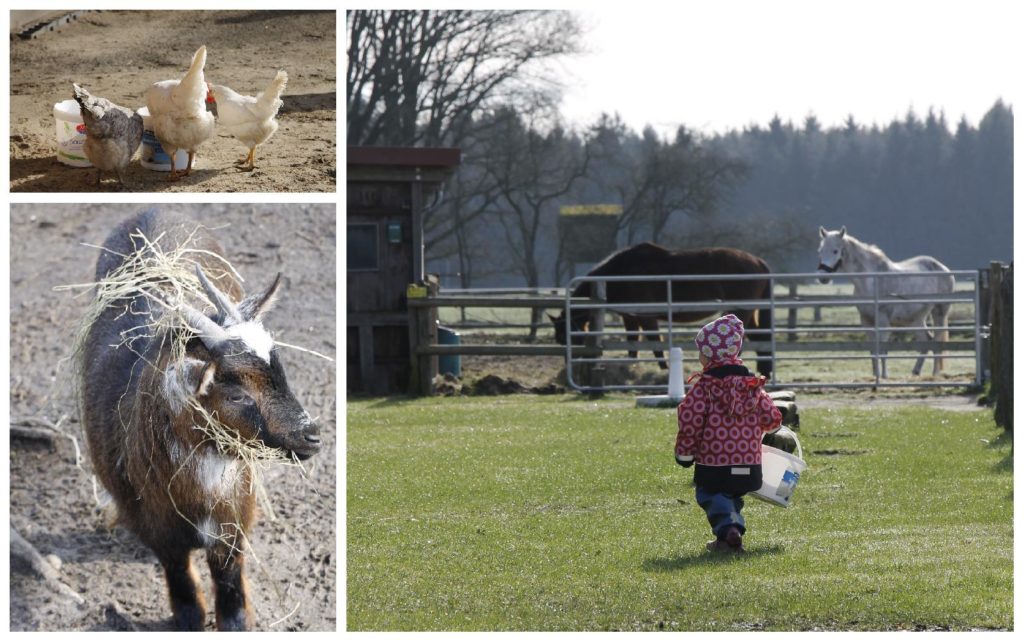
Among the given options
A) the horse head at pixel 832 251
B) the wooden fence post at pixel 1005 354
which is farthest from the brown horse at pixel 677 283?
the wooden fence post at pixel 1005 354

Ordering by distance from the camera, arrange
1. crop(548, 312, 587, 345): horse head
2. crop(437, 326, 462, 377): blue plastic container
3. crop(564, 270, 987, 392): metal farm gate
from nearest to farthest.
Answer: crop(564, 270, 987, 392): metal farm gate → crop(548, 312, 587, 345): horse head → crop(437, 326, 462, 377): blue plastic container

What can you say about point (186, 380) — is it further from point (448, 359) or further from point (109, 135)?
point (448, 359)

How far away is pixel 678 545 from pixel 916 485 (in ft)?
7.81

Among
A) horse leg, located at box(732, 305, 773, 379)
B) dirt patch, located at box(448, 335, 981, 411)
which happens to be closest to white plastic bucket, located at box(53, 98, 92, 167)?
dirt patch, located at box(448, 335, 981, 411)

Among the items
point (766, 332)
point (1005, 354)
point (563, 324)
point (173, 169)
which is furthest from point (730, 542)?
point (563, 324)

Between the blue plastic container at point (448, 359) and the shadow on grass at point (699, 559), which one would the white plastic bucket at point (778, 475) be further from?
the blue plastic container at point (448, 359)

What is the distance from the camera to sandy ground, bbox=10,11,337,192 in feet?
15.0

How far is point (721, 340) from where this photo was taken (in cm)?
630

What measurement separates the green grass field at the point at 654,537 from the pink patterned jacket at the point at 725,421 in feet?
1.58

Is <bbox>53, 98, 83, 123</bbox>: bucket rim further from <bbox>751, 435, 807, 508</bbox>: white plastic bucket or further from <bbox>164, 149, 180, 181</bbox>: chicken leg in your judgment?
<bbox>751, 435, 807, 508</bbox>: white plastic bucket

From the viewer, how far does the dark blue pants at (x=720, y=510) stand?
6.23 metres

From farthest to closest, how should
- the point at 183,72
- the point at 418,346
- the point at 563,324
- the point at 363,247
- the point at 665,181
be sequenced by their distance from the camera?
the point at 665,181
the point at 563,324
the point at 363,247
the point at 418,346
the point at 183,72

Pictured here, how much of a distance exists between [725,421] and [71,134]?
330cm

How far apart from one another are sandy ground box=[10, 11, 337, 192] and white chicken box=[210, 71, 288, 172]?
0.11 meters
